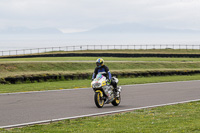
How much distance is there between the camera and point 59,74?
2773 cm

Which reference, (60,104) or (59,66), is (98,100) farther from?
(59,66)

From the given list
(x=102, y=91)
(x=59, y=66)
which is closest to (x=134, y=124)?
(x=102, y=91)

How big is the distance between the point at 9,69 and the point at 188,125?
24112mm

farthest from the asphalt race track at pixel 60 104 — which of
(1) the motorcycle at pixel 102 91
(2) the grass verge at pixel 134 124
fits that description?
(2) the grass verge at pixel 134 124

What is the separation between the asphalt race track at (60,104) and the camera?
36.9 ft

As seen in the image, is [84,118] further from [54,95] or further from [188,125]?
[54,95]

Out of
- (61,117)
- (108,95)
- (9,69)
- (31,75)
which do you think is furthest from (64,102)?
(9,69)

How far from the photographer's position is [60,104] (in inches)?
564

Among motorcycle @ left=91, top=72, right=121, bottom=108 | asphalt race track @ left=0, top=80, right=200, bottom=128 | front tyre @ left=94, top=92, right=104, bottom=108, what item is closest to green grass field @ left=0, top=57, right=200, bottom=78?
asphalt race track @ left=0, top=80, right=200, bottom=128

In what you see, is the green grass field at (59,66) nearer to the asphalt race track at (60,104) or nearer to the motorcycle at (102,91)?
the asphalt race track at (60,104)

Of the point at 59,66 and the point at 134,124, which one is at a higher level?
the point at 59,66

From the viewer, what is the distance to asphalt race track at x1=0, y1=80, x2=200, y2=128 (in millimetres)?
11251

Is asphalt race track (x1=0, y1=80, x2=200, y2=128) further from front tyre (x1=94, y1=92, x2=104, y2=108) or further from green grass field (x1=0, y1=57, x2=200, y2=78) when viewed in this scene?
green grass field (x1=0, y1=57, x2=200, y2=78)

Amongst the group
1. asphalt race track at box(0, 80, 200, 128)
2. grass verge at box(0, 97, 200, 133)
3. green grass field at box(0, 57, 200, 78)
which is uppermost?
green grass field at box(0, 57, 200, 78)
